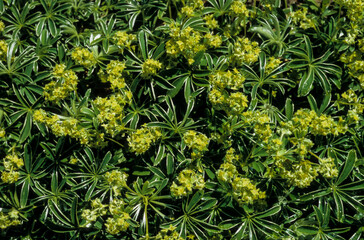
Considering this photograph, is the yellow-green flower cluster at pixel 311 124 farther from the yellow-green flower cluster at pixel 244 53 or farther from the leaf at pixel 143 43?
the leaf at pixel 143 43

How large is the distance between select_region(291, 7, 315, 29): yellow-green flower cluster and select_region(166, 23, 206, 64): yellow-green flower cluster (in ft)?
4.17

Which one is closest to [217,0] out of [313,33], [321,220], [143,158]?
[313,33]

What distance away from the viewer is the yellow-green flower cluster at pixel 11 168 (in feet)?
12.3

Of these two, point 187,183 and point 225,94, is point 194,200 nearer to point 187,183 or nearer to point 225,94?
point 187,183

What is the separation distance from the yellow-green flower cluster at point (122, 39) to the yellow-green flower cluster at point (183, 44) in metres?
0.42

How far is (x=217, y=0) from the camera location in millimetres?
4801

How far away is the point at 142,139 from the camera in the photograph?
12.1 feet

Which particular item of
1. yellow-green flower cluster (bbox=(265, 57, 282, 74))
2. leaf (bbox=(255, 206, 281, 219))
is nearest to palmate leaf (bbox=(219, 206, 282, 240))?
leaf (bbox=(255, 206, 281, 219))

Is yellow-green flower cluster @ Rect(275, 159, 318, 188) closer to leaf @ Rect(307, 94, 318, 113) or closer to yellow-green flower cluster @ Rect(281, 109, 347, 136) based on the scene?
yellow-green flower cluster @ Rect(281, 109, 347, 136)

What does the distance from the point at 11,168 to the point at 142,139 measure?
1268 mm

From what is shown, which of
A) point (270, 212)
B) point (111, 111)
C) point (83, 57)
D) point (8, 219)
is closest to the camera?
point (270, 212)

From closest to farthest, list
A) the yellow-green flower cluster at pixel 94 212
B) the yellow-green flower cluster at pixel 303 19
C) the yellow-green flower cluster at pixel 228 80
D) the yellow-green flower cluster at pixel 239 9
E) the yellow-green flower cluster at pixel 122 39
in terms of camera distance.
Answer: the yellow-green flower cluster at pixel 94 212 < the yellow-green flower cluster at pixel 228 80 < the yellow-green flower cluster at pixel 122 39 < the yellow-green flower cluster at pixel 239 9 < the yellow-green flower cluster at pixel 303 19

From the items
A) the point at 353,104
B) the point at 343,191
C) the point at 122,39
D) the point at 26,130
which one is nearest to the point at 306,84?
the point at 353,104

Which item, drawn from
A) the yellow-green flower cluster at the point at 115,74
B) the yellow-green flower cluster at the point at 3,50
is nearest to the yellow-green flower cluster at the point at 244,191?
the yellow-green flower cluster at the point at 115,74
